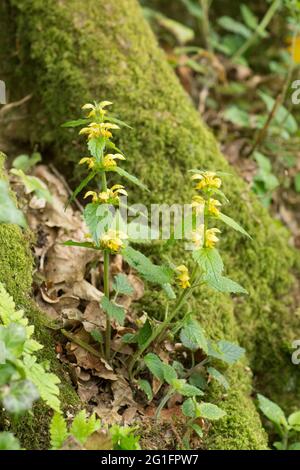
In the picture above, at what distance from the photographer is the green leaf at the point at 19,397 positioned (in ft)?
5.85

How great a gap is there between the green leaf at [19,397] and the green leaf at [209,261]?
74 cm

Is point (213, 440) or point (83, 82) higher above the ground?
point (83, 82)

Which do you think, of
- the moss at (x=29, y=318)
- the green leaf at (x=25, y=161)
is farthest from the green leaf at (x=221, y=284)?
the green leaf at (x=25, y=161)

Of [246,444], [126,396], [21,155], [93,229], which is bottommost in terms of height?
[246,444]

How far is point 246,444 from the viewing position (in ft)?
8.59

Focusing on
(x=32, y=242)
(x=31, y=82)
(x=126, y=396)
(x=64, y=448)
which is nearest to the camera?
(x=64, y=448)

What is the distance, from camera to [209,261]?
2258 mm

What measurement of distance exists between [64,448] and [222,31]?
4.39 meters

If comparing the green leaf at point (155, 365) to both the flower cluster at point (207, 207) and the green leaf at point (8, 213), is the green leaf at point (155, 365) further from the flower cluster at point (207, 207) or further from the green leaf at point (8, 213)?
the green leaf at point (8, 213)

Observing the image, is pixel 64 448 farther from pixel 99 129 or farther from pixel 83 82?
pixel 83 82

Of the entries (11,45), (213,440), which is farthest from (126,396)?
(11,45)

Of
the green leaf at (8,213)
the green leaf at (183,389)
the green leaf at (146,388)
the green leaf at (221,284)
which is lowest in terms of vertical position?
the green leaf at (146,388)

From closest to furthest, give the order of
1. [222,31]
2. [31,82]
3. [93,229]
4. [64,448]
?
[64,448]
[93,229]
[31,82]
[222,31]

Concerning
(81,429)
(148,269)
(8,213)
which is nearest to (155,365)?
(148,269)
